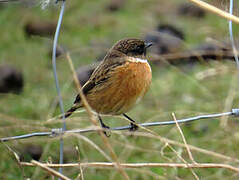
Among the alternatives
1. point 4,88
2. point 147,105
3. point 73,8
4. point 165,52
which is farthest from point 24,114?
point 73,8

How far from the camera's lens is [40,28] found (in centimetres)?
821

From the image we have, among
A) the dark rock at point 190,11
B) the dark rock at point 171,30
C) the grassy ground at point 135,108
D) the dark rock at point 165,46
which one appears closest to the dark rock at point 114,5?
the grassy ground at point 135,108

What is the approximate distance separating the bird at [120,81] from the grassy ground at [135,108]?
0.75 ft

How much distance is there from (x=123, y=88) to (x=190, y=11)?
5.80m

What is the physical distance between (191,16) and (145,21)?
38.2 inches

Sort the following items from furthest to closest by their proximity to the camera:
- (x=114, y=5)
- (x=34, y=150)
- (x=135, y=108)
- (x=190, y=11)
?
(x=114, y=5) < (x=190, y=11) < (x=135, y=108) < (x=34, y=150)

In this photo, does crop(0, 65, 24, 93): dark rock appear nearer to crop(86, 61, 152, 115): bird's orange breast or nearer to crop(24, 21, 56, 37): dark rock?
crop(24, 21, 56, 37): dark rock

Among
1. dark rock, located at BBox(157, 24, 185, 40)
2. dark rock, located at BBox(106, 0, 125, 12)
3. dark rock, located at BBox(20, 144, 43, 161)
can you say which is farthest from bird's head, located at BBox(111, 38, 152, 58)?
dark rock, located at BBox(106, 0, 125, 12)

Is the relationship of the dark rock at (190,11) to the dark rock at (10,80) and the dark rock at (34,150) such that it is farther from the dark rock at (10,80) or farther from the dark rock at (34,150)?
the dark rock at (34,150)

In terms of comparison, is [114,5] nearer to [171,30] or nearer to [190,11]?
[190,11]

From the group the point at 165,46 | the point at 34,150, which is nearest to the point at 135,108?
the point at 34,150

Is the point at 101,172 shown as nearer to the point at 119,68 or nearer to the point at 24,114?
the point at 119,68

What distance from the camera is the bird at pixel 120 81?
11.7 ft

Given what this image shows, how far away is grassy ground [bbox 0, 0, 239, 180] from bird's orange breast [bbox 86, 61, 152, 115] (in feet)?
0.83
